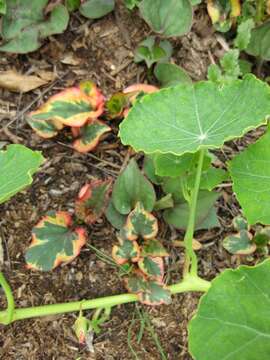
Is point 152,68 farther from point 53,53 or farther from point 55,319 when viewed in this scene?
point 55,319

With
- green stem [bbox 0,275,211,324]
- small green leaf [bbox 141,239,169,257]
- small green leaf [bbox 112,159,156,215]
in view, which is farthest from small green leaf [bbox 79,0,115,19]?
green stem [bbox 0,275,211,324]

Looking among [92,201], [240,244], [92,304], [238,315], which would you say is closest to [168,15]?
[92,201]

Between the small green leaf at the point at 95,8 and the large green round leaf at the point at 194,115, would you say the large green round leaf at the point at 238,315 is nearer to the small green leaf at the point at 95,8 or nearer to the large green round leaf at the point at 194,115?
the large green round leaf at the point at 194,115

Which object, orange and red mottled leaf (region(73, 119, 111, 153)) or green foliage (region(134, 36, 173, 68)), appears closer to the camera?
orange and red mottled leaf (region(73, 119, 111, 153))

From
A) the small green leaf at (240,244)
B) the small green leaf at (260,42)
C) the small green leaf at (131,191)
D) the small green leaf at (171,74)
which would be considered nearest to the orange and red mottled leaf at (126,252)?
the small green leaf at (131,191)

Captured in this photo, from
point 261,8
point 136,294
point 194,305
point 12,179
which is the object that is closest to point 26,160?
point 12,179

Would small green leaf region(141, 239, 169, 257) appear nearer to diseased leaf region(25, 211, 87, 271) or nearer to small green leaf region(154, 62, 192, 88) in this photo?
diseased leaf region(25, 211, 87, 271)
